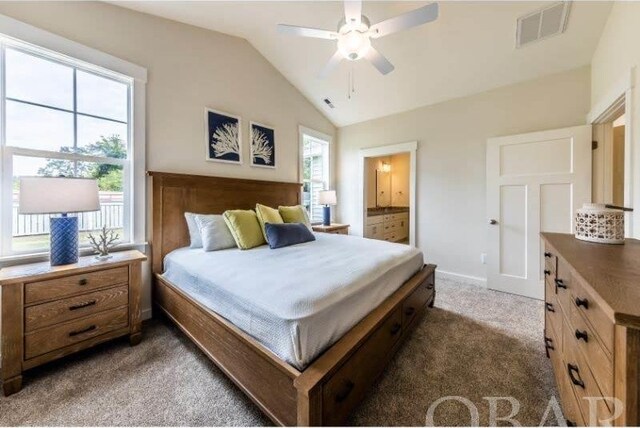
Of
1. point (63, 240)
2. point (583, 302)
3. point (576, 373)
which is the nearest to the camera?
point (583, 302)

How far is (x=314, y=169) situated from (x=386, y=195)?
9.13 ft

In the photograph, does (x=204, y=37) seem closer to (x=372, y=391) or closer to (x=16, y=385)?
(x=16, y=385)

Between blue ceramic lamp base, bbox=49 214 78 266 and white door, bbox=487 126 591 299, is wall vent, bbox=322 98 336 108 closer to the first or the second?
white door, bbox=487 126 591 299

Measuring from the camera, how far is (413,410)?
1.38 meters

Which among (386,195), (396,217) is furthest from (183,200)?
(386,195)

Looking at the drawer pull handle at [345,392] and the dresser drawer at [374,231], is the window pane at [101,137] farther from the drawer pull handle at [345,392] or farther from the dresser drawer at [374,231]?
the dresser drawer at [374,231]

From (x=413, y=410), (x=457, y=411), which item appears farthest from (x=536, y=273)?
(x=413, y=410)

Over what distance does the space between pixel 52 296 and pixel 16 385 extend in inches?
20.3

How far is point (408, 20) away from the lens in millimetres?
1819

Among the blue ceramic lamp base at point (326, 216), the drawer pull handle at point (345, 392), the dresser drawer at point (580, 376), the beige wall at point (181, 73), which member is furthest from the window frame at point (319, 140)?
the dresser drawer at point (580, 376)

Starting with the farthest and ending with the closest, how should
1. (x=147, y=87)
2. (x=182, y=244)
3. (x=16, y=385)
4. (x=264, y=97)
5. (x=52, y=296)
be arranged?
(x=264, y=97) < (x=182, y=244) < (x=147, y=87) < (x=52, y=296) < (x=16, y=385)

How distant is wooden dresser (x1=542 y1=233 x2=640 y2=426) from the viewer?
0.62 meters

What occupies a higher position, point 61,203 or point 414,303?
point 61,203

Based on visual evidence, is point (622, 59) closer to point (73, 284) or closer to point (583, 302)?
point (583, 302)
